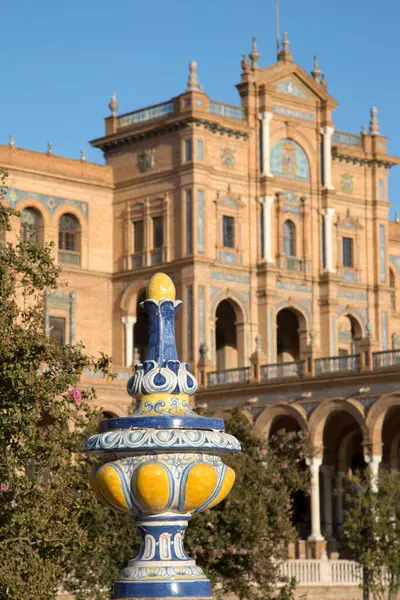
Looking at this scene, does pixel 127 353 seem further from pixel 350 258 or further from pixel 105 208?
pixel 350 258

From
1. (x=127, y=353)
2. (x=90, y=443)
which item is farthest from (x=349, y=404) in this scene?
(x=90, y=443)

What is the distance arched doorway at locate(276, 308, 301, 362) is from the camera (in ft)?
186

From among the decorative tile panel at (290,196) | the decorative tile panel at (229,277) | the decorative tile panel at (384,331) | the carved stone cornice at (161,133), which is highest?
the carved stone cornice at (161,133)

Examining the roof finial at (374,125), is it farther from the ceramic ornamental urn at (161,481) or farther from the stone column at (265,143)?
the ceramic ornamental urn at (161,481)

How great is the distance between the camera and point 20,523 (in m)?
17.6

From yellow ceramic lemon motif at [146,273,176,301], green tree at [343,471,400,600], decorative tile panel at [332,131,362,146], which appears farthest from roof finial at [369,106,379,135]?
yellow ceramic lemon motif at [146,273,176,301]

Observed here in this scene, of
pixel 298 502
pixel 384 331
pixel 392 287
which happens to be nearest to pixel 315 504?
pixel 298 502

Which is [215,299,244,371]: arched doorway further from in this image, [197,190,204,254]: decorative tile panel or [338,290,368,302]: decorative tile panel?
[338,290,368,302]: decorative tile panel

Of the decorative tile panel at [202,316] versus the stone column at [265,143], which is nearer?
the decorative tile panel at [202,316]

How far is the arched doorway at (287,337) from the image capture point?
56812mm

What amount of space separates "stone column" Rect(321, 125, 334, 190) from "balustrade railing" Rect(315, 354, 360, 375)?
11.2 m

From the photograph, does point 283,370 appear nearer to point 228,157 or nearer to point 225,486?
point 228,157

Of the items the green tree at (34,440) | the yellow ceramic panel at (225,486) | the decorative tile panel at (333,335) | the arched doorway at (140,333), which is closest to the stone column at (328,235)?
the decorative tile panel at (333,335)

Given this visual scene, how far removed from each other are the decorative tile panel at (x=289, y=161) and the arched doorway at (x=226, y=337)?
217 inches
